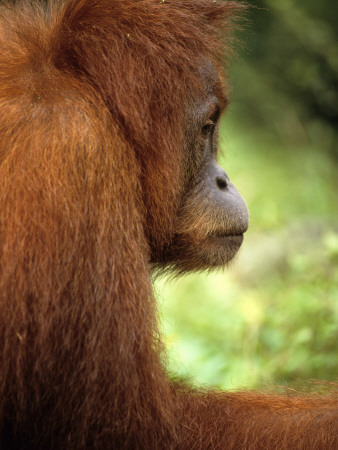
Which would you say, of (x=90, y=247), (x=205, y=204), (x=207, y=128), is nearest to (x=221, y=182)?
(x=205, y=204)

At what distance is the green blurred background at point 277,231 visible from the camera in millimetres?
5383

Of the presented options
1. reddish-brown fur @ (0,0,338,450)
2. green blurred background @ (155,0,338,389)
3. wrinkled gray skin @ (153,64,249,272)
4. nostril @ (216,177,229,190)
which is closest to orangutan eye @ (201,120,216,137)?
wrinkled gray skin @ (153,64,249,272)

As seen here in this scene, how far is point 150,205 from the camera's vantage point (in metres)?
3.67

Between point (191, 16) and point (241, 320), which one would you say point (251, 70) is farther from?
point (191, 16)

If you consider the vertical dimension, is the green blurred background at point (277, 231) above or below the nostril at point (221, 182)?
below

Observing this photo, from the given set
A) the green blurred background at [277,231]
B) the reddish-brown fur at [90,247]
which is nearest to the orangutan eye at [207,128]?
the reddish-brown fur at [90,247]

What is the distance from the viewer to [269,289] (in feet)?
25.5

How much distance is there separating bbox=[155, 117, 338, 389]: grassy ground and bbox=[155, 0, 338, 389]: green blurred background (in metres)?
0.01

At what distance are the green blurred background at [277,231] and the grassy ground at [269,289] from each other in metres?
0.01

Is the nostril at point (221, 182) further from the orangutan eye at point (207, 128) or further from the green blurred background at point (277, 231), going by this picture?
the green blurred background at point (277, 231)

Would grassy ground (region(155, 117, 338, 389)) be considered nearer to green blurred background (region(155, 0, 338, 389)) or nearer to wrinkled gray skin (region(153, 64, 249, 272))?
green blurred background (region(155, 0, 338, 389))

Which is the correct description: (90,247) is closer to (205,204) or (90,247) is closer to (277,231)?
(205,204)

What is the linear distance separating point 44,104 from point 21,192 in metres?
0.41

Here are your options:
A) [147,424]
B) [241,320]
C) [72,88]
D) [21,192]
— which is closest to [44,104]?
[72,88]
